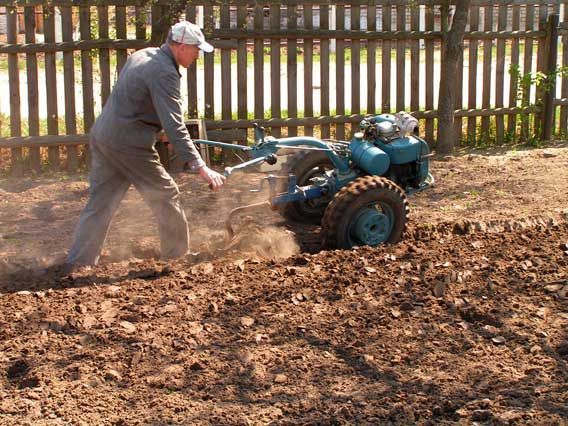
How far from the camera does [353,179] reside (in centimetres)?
823

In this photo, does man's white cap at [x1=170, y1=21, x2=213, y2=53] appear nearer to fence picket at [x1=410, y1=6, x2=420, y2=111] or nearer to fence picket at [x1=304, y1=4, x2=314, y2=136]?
fence picket at [x1=304, y1=4, x2=314, y2=136]

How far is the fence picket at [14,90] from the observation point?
36.2 ft

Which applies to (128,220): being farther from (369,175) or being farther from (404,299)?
(404,299)

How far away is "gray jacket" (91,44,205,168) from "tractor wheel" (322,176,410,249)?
1279mm

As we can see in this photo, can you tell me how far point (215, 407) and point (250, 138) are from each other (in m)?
7.69

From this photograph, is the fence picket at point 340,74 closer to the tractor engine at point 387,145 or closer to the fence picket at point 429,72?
the fence picket at point 429,72

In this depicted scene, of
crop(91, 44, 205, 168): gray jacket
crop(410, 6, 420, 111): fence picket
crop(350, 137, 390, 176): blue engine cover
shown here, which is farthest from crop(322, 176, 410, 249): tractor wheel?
crop(410, 6, 420, 111): fence picket

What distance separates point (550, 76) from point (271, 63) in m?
4.01

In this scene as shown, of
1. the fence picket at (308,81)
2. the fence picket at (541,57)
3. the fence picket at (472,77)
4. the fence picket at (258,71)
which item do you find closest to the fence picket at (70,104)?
the fence picket at (258,71)

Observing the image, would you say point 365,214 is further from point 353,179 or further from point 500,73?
point 500,73

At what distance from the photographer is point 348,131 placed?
41.5ft

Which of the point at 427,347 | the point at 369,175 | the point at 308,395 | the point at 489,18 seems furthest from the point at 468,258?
the point at 489,18

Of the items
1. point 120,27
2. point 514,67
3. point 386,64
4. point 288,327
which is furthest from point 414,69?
point 288,327

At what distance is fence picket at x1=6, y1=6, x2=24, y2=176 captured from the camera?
11.0m
